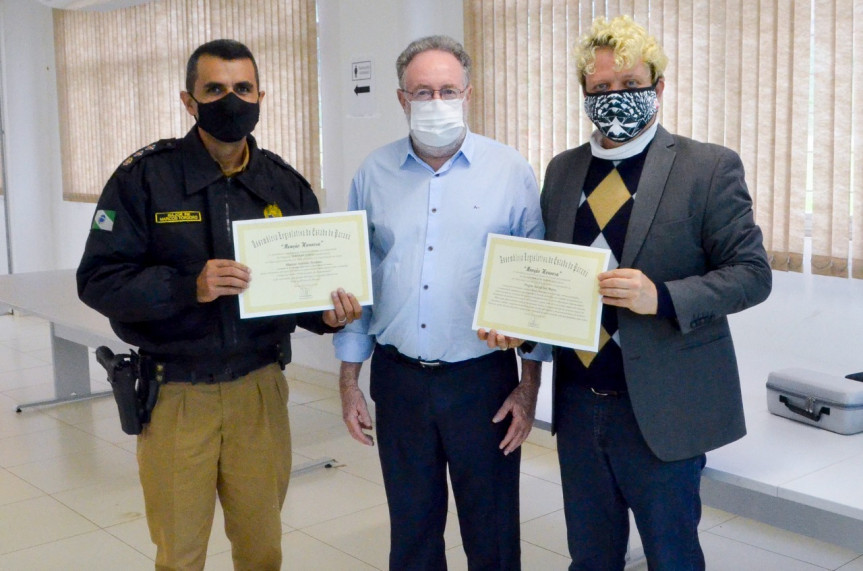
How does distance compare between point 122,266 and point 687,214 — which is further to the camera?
point 122,266

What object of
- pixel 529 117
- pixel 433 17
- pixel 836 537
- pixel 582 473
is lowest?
pixel 836 537

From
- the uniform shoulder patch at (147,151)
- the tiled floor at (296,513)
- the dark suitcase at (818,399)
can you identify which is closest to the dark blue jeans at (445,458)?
the uniform shoulder patch at (147,151)

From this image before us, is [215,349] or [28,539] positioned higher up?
[215,349]

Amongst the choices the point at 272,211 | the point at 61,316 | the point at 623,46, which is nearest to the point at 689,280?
the point at 623,46

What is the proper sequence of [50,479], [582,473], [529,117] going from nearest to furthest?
[582,473]
[50,479]
[529,117]

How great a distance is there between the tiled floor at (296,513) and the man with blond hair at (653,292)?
4.66 feet

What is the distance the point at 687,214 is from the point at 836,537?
105cm

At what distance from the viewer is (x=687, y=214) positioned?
6.40 feet

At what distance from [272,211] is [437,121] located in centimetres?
49

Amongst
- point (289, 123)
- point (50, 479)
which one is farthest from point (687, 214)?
point (289, 123)


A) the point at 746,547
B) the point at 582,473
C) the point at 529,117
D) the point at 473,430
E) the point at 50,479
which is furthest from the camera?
the point at 529,117

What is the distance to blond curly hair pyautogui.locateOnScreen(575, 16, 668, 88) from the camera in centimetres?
194

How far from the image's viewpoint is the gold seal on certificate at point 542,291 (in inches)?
78.0

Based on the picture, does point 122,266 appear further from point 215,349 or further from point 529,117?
point 529,117
